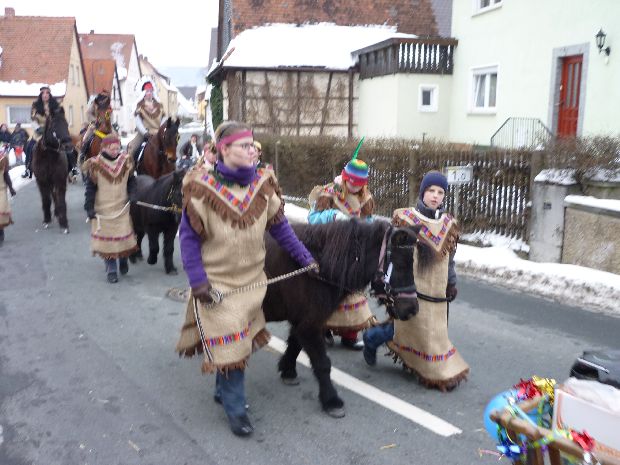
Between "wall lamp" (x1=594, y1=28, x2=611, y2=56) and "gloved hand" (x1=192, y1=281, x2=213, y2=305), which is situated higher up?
"wall lamp" (x1=594, y1=28, x2=611, y2=56)

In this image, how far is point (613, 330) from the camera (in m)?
6.04

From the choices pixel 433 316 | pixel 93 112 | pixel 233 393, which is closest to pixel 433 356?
pixel 433 316

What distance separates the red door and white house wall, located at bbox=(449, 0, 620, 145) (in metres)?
0.19

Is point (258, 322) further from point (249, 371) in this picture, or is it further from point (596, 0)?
point (596, 0)

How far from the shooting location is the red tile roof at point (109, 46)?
6838 cm

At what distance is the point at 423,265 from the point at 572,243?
4.54 meters

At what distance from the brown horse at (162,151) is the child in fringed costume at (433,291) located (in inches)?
260

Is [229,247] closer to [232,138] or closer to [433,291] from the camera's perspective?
[232,138]

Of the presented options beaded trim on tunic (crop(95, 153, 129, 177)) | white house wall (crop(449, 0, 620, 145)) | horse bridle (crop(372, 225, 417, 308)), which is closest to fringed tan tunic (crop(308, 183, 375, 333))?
horse bridle (crop(372, 225, 417, 308))

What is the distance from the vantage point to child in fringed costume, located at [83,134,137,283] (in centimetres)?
771

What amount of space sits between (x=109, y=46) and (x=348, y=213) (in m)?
71.5

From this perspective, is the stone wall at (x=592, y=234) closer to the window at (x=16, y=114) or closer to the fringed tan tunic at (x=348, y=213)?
the fringed tan tunic at (x=348, y=213)

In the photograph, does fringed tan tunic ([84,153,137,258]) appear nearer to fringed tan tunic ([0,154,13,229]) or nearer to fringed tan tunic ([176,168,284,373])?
fringed tan tunic ([0,154,13,229])

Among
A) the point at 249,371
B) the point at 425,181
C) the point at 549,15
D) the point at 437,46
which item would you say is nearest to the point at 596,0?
the point at 549,15
